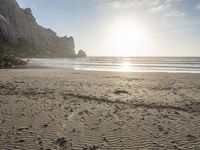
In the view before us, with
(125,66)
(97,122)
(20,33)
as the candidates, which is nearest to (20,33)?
(20,33)

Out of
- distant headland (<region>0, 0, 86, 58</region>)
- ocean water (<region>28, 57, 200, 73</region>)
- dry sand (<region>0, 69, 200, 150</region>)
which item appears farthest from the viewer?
distant headland (<region>0, 0, 86, 58</region>)

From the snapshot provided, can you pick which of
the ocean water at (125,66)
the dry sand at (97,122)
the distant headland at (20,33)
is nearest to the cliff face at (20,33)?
the distant headland at (20,33)

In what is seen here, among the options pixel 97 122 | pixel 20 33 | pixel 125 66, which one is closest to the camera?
pixel 97 122

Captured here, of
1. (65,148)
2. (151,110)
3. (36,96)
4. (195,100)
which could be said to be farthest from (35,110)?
(195,100)

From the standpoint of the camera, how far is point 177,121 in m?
8.80

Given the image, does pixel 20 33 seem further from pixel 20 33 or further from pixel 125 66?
pixel 125 66

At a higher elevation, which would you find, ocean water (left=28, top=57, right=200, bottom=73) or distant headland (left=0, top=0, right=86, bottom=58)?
distant headland (left=0, top=0, right=86, bottom=58)

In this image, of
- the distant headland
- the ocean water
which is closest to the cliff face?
the distant headland

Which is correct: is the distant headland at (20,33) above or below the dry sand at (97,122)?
above

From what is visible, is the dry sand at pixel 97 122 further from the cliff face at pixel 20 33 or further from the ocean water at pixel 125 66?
the cliff face at pixel 20 33

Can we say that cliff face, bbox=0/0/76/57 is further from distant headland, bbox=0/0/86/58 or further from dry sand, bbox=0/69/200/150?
dry sand, bbox=0/69/200/150

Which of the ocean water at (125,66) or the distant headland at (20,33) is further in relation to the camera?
Answer: the distant headland at (20,33)

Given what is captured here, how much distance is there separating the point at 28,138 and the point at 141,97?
7752 mm

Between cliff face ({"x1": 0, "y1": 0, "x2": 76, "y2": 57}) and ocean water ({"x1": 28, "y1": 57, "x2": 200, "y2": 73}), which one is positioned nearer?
ocean water ({"x1": 28, "y1": 57, "x2": 200, "y2": 73})
